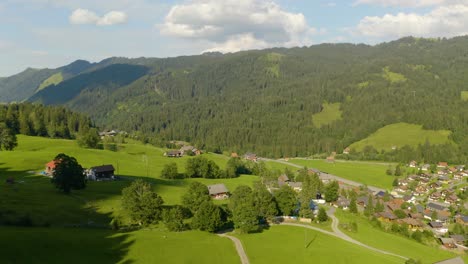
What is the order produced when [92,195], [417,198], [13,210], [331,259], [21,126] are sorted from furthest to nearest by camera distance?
[21,126] → [417,198] → [92,195] → [13,210] → [331,259]

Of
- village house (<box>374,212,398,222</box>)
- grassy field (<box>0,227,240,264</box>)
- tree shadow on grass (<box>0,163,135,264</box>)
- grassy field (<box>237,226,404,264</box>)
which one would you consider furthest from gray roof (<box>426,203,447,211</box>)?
tree shadow on grass (<box>0,163,135,264</box>)

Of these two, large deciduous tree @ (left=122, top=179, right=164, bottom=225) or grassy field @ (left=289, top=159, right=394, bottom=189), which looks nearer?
large deciduous tree @ (left=122, top=179, right=164, bottom=225)

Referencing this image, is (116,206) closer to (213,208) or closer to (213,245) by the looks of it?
(213,208)

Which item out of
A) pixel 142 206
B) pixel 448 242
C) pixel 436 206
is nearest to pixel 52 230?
pixel 142 206

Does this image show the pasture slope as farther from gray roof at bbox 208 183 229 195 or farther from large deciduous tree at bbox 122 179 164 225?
gray roof at bbox 208 183 229 195

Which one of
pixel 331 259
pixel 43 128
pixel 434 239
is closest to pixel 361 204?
pixel 434 239

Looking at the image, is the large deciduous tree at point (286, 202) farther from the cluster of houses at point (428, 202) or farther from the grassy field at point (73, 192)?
the cluster of houses at point (428, 202)
